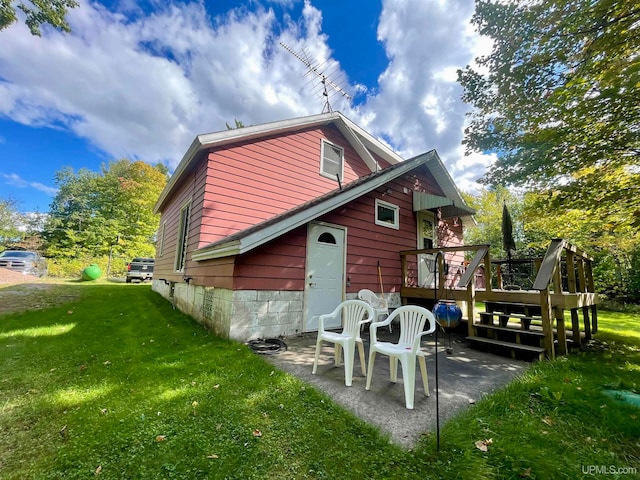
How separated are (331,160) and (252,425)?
25.5ft

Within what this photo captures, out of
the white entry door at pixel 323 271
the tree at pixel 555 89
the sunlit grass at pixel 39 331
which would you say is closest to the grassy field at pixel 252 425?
the sunlit grass at pixel 39 331

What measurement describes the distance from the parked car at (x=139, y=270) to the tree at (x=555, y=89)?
18.6 m

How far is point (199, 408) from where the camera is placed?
260 cm

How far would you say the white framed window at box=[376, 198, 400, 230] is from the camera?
7348 millimetres

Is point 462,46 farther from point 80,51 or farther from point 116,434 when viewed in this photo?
point 80,51

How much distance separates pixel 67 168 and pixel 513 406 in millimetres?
41120

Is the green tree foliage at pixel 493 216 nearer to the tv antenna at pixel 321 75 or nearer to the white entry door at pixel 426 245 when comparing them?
the white entry door at pixel 426 245

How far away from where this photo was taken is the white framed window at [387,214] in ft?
24.1

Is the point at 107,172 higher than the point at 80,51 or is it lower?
higher

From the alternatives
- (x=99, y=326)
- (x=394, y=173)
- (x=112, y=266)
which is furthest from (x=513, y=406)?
(x=112, y=266)

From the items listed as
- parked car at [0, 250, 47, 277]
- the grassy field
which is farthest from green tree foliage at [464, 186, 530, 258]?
parked car at [0, 250, 47, 277]

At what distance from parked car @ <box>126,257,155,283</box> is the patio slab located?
15764mm

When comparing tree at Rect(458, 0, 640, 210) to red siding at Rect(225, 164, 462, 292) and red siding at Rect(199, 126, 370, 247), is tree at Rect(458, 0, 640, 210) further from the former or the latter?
red siding at Rect(199, 126, 370, 247)

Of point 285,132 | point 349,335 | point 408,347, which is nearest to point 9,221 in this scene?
point 285,132
